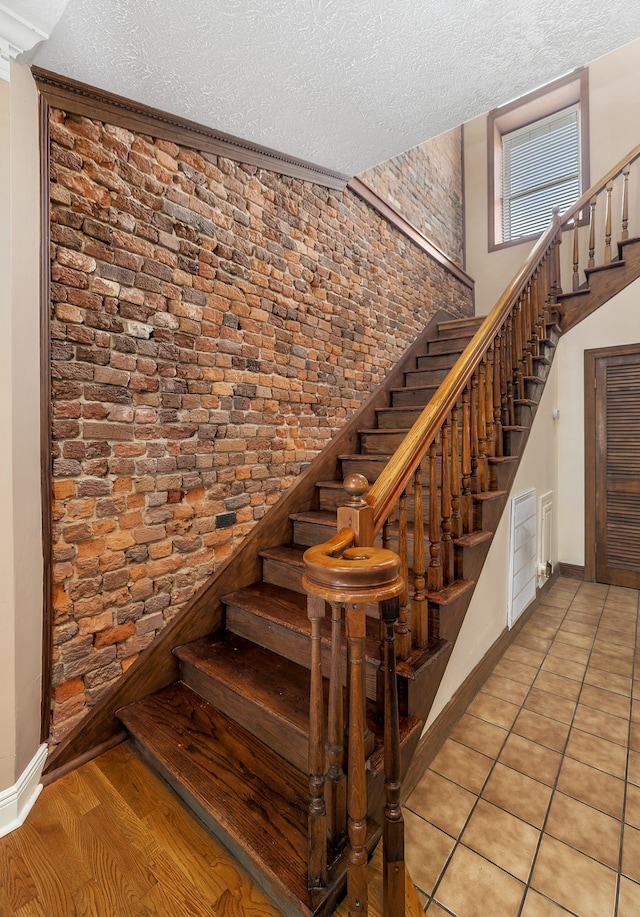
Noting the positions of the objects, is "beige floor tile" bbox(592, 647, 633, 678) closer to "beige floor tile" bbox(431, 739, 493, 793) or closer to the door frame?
"beige floor tile" bbox(431, 739, 493, 793)

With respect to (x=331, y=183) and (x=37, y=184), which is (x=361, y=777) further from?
(x=331, y=183)

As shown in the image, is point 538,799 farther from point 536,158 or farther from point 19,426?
point 536,158

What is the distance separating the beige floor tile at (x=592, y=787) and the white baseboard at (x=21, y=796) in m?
1.92

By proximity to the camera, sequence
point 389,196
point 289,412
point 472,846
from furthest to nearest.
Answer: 1. point 389,196
2. point 289,412
3. point 472,846

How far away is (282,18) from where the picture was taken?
1344mm

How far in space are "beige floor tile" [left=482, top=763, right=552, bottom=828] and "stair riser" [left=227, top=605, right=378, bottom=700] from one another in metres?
0.59

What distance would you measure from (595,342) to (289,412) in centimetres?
295

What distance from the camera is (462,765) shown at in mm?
1670

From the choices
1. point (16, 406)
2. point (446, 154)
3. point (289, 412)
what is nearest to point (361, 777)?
point (16, 406)

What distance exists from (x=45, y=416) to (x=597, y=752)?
8.45 ft

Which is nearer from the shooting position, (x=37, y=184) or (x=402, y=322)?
(x=37, y=184)

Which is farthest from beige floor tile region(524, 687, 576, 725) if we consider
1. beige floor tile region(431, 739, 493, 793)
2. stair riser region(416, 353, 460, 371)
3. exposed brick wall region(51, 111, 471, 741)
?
stair riser region(416, 353, 460, 371)

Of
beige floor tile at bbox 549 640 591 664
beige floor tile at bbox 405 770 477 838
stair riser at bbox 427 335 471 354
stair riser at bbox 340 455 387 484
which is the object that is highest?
→ stair riser at bbox 427 335 471 354

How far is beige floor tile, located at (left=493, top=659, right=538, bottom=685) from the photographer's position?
225 cm
